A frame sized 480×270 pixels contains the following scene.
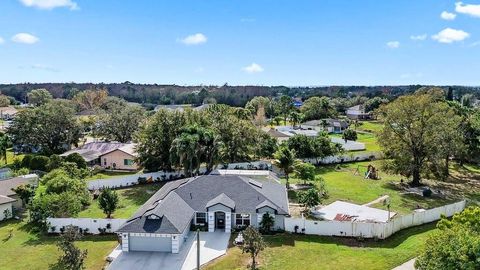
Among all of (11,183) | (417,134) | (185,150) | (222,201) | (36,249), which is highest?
(417,134)

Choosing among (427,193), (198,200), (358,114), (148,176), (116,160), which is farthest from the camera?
(358,114)

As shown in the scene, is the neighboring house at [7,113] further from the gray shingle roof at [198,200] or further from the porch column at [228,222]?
the porch column at [228,222]

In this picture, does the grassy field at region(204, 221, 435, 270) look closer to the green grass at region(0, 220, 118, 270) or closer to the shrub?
the green grass at region(0, 220, 118, 270)

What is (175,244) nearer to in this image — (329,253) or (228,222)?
(228,222)

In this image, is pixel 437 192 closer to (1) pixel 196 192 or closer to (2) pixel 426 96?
(2) pixel 426 96

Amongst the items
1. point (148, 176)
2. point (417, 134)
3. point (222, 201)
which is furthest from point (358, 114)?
point (222, 201)

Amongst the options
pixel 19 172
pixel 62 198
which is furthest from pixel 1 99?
pixel 62 198
